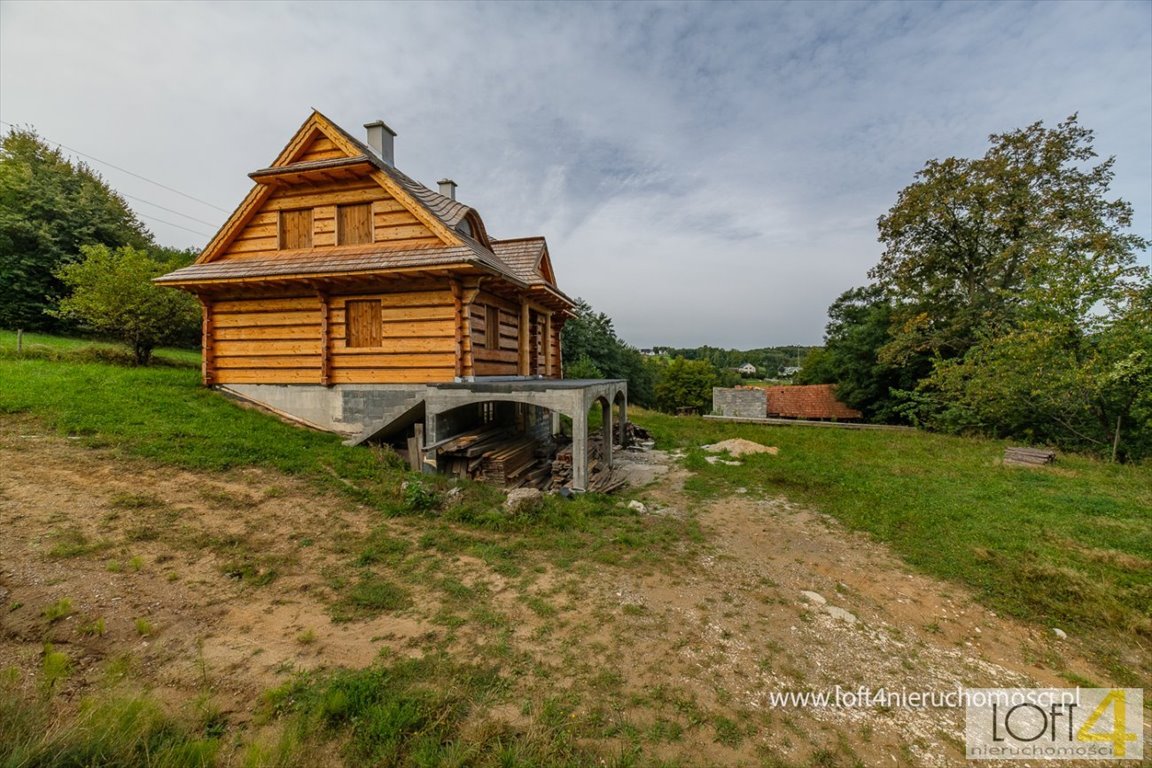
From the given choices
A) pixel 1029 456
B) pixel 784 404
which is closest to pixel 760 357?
pixel 784 404

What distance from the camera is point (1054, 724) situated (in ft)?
11.8

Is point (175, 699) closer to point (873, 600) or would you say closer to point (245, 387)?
point (873, 600)

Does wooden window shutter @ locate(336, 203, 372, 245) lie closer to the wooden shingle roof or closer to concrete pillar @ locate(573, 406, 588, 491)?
the wooden shingle roof

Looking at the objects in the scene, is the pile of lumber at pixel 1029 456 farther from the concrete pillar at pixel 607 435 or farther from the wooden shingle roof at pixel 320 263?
the wooden shingle roof at pixel 320 263

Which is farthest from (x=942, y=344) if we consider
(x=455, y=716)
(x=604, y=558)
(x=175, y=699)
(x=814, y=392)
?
(x=175, y=699)

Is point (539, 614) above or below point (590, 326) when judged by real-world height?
below

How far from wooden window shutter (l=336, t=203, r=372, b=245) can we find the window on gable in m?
3.71

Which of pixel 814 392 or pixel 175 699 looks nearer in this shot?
pixel 175 699

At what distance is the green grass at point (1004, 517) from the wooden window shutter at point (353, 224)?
11.0m

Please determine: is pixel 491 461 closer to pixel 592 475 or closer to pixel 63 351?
pixel 592 475

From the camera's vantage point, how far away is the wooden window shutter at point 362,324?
39.1 ft

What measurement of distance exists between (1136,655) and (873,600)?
90.2 inches

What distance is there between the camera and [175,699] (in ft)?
11.5

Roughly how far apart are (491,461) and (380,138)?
35.6 feet
